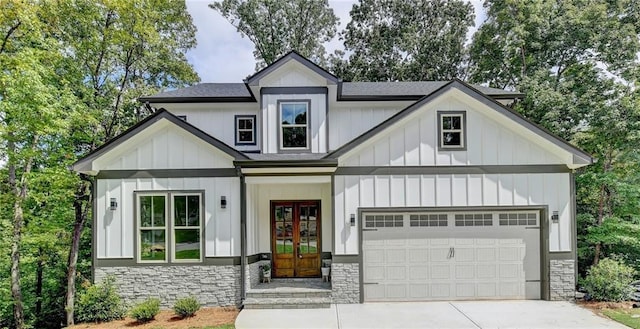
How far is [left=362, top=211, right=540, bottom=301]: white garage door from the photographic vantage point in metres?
9.61

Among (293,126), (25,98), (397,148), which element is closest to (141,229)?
(293,126)

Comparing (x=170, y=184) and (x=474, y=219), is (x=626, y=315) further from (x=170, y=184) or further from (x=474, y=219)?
(x=170, y=184)

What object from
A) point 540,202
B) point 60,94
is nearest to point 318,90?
point 540,202

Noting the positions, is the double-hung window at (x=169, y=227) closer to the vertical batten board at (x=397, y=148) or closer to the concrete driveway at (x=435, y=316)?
the concrete driveway at (x=435, y=316)

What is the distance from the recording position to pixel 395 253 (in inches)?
381

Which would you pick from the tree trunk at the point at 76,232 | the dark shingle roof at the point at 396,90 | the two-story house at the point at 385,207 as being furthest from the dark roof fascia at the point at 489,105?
the tree trunk at the point at 76,232

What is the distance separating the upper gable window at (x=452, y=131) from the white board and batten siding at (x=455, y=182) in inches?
7.4

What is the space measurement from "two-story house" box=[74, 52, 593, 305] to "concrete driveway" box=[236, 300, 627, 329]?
461 millimetres

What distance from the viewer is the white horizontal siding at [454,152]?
31.3 ft

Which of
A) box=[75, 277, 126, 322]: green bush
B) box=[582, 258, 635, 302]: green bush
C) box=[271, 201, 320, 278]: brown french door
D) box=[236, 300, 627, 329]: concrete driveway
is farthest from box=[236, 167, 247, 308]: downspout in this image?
box=[582, 258, 635, 302]: green bush

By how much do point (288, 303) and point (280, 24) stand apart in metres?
21.4

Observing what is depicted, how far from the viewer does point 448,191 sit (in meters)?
9.56

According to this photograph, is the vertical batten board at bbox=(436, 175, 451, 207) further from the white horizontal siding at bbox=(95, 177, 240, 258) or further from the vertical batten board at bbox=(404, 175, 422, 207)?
the white horizontal siding at bbox=(95, 177, 240, 258)

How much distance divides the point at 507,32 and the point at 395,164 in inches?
451
